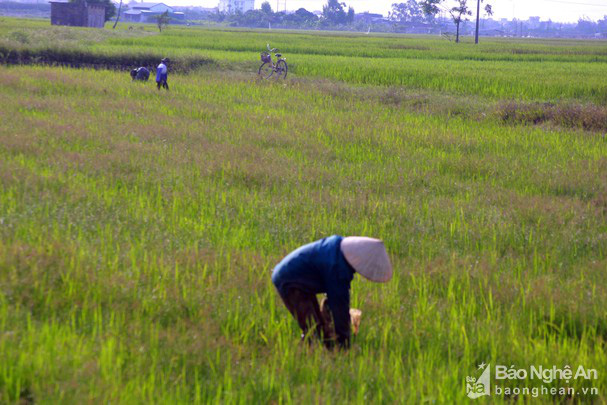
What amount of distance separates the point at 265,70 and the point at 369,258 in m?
18.2

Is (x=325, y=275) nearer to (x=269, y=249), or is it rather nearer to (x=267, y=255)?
(x=267, y=255)

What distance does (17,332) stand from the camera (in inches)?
125

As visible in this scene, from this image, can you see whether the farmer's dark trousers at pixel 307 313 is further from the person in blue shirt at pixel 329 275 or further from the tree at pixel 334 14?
the tree at pixel 334 14

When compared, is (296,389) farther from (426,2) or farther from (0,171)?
(426,2)

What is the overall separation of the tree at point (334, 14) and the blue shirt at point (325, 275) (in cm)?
12956

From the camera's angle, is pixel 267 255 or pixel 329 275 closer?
pixel 329 275

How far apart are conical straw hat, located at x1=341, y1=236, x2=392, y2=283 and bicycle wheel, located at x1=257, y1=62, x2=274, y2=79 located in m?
17.0

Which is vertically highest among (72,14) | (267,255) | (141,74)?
(72,14)

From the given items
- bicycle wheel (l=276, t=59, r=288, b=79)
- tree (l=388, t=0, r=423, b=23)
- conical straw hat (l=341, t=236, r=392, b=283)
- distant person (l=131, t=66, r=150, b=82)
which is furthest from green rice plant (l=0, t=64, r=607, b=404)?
tree (l=388, t=0, r=423, b=23)

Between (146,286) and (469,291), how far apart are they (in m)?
2.05

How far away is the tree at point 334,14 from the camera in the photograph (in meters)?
130

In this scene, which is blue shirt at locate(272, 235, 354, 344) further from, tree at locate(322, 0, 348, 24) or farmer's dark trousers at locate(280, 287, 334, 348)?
tree at locate(322, 0, 348, 24)

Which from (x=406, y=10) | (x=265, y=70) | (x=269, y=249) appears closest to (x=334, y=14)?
(x=406, y=10)

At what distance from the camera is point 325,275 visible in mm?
3180
